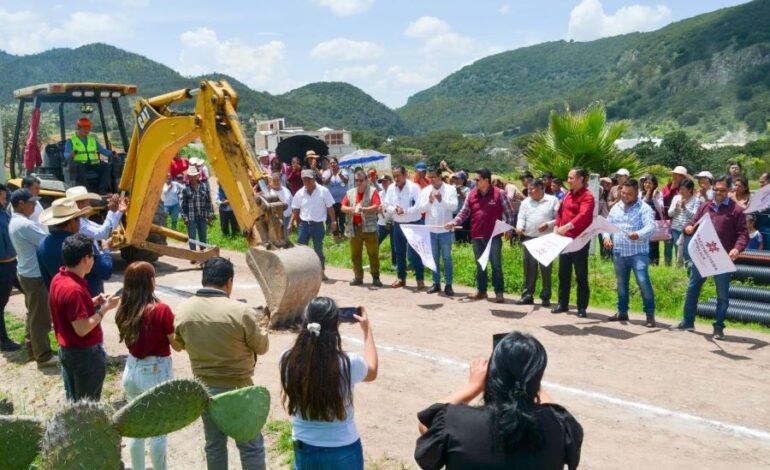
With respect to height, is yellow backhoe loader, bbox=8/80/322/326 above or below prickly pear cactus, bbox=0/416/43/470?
above

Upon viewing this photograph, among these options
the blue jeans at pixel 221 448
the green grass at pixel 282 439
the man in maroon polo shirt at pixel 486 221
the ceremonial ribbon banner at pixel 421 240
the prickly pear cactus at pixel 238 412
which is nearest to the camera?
the prickly pear cactus at pixel 238 412

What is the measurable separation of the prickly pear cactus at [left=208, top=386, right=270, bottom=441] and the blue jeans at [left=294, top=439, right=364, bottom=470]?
0.26 meters

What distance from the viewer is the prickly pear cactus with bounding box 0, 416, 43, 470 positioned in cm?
322

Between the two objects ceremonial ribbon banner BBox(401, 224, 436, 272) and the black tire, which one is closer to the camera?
ceremonial ribbon banner BBox(401, 224, 436, 272)

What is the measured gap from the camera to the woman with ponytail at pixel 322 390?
3.63 m

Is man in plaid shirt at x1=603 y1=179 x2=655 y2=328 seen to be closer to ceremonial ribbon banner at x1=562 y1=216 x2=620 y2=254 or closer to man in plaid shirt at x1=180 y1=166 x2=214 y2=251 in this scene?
ceremonial ribbon banner at x1=562 y1=216 x2=620 y2=254

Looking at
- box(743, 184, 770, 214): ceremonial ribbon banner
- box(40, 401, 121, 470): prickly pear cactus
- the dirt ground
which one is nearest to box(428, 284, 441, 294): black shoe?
the dirt ground

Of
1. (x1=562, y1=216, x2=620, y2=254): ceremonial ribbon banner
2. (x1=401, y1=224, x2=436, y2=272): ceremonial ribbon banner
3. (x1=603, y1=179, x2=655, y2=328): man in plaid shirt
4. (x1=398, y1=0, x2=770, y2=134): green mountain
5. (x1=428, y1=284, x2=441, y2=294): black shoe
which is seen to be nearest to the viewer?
(x1=603, y1=179, x2=655, y2=328): man in plaid shirt

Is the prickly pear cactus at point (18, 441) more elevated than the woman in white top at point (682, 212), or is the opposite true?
the woman in white top at point (682, 212)

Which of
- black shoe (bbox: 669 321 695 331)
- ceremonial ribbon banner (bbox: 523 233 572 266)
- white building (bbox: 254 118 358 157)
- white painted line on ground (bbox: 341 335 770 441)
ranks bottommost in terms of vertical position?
white painted line on ground (bbox: 341 335 770 441)

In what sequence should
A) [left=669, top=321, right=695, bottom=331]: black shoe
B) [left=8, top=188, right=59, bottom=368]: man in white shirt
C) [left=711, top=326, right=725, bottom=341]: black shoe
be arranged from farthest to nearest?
[left=669, top=321, right=695, bottom=331]: black shoe < [left=711, top=326, right=725, bottom=341]: black shoe < [left=8, top=188, right=59, bottom=368]: man in white shirt

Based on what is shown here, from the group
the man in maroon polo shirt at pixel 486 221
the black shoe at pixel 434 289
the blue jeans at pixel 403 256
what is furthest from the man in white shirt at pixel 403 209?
the man in maroon polo shirt at pixel 486 221

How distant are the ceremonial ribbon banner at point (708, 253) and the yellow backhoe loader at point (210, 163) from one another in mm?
4489

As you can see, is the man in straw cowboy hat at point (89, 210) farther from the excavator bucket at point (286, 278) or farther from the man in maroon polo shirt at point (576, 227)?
the man in maroon polo shirt at point (576, 227)
